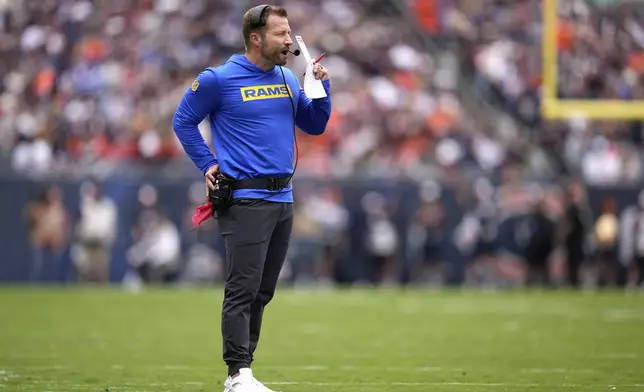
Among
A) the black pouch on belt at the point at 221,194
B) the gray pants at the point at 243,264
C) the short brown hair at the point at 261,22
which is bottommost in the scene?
the gray pants at the point at 243,264

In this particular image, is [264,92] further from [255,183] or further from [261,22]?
[255,183]

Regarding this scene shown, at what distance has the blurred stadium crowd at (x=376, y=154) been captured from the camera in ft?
71.5

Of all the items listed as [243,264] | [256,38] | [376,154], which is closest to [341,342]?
[243,264]

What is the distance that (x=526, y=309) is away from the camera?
16.7 m

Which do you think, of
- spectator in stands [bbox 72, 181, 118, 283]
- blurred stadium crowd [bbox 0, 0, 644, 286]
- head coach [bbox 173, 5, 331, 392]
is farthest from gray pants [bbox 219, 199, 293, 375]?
spectator in stands [bbox 72, 181, 118, 283]

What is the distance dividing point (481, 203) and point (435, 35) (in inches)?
185

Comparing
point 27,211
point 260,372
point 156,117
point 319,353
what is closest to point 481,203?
point 156,117

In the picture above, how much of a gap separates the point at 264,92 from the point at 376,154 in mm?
15844

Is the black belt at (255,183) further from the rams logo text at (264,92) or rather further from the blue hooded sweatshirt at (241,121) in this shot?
the rams logo text at (264,92)

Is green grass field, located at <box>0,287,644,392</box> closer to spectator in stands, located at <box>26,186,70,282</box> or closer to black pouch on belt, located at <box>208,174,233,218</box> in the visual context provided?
black pouch on belt, located at <box>208,174,233,218</box>

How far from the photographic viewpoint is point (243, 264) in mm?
7246

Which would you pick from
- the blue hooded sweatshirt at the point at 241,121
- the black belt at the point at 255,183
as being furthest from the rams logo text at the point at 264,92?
the black belt at the point at 255,183

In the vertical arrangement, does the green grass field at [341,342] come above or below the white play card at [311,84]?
below

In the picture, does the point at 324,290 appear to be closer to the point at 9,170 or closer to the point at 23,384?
the point at 9,170
